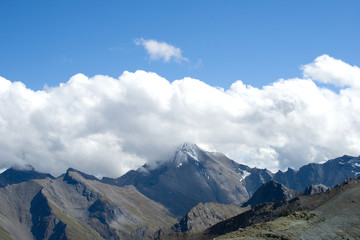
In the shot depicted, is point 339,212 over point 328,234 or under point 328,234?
over

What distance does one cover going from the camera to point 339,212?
16550 centimetres

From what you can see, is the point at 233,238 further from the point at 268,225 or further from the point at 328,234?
the point at 328,234

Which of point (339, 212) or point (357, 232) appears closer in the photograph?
point (357, 232)

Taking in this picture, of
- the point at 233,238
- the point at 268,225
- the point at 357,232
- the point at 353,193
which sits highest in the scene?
the point at 353,193

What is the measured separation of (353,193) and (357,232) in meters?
58.8

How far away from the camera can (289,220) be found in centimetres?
14338

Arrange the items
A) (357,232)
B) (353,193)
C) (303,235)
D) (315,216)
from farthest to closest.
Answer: (353,193) < (315,216) < (357,232) < (303,235)

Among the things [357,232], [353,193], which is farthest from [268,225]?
[353,193]

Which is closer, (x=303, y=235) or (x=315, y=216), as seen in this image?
(x=303, y=235)

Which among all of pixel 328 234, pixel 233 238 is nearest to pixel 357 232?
pixel 328 234

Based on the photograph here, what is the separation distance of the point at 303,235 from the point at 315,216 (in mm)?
37992

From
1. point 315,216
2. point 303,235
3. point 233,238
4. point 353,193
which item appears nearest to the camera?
point 233,238

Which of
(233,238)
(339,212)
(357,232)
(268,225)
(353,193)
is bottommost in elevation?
(233,238)

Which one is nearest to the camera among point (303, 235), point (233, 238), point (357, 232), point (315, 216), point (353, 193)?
point (233, 238)
